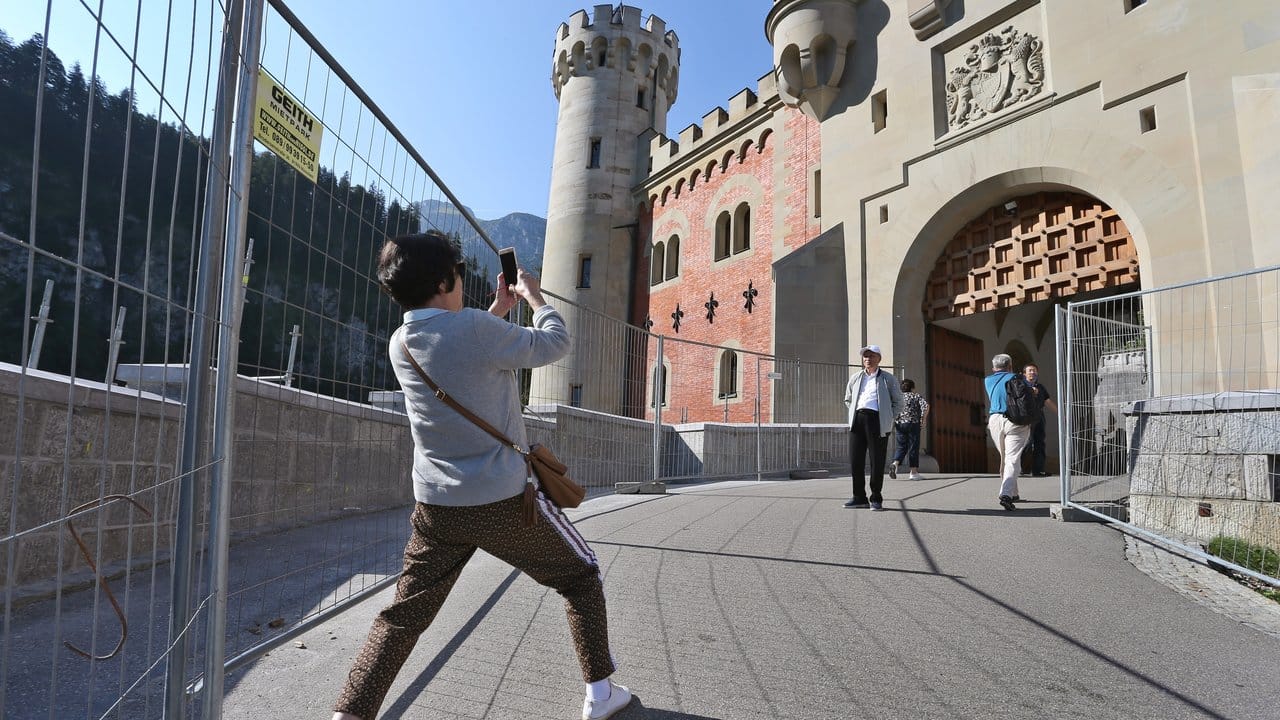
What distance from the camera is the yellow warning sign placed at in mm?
2490

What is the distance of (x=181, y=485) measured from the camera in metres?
2.01

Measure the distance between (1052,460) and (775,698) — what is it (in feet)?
66.4

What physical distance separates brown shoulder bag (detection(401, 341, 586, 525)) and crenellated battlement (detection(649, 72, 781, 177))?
2106cm

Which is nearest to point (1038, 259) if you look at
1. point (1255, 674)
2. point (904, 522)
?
point (904, 522)

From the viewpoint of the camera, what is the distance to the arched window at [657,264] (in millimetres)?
27172

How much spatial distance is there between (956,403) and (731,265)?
872cm

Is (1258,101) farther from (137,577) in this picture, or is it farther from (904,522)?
(137,577)

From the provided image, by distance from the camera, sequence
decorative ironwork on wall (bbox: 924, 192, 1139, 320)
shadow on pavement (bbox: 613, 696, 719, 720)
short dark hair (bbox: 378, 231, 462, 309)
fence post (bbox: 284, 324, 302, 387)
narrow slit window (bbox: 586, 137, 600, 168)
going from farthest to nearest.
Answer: narrow slit window (bbox: 586, 137, 600, 168) → decorative ironwork on wall (bbox: 924, 192, 1139, 320) → fence post (bbox: 284, 324, 302, 387) → shadow on pavement (bbox: 613, 696, 719, 720) → short dark hair (bbox: 378, 231, 462, 309)

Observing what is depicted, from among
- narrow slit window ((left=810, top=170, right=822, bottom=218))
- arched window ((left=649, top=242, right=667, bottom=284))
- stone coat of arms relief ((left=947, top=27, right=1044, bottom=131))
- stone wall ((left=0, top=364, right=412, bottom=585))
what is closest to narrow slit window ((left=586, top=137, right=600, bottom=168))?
arched window ((left=649, top=242, right=667, bottom=284))

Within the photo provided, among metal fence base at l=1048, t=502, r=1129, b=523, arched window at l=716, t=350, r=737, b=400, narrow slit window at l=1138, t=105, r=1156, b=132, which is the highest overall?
narrow slit window at l=1138, t=105, r=1156, b=132

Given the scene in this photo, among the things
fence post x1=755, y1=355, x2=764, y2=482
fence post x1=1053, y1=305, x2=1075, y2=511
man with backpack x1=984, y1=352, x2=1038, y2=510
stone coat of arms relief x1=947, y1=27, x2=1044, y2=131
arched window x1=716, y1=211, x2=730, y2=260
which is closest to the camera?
fence post x1=1053, y1=305, x2=1075, y2=511

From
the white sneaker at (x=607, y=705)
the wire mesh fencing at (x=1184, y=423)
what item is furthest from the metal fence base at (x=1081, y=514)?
the white sneaker at (x=607, y=705)

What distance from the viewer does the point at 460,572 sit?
7.78 feet

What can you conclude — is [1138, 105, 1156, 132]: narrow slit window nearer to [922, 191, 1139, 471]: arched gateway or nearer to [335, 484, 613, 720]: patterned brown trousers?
[922, 191, 1139, 471]: arched gateway
